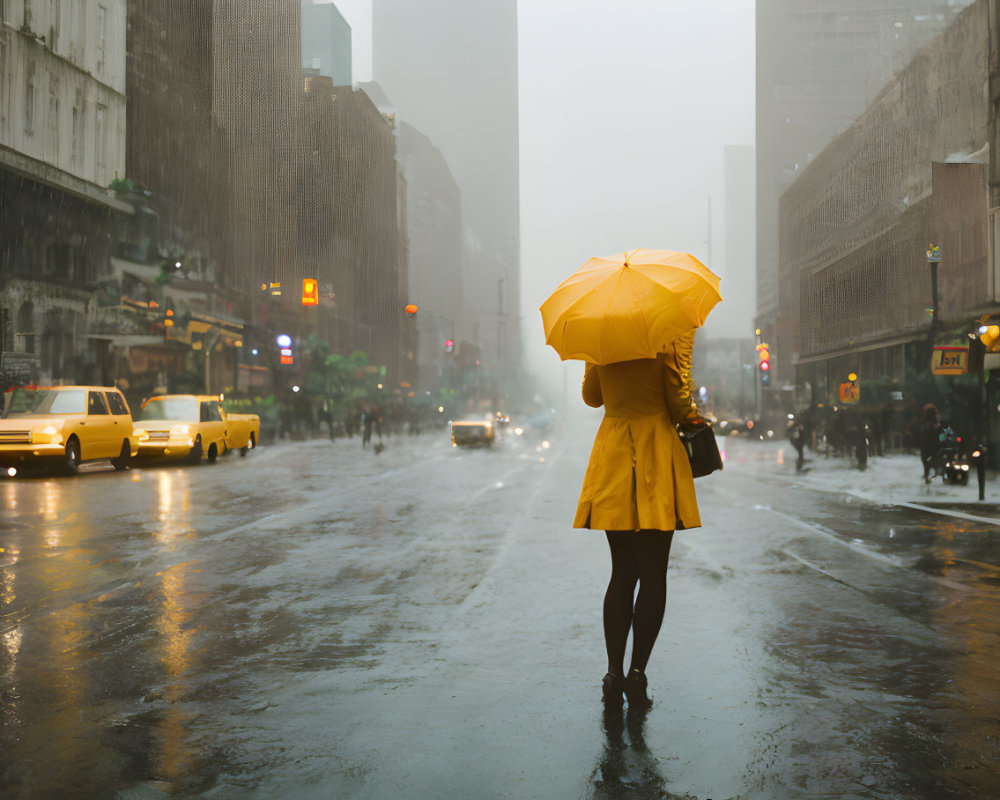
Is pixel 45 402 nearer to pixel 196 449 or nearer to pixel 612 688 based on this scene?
pixel 196 449

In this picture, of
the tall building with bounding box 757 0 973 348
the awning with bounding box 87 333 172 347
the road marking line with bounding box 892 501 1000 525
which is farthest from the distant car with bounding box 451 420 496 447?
the tall building with bounding box 757 0 973 348

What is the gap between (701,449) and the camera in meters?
5.23

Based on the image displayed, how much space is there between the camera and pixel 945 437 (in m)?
25.7

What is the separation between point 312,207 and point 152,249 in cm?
5101

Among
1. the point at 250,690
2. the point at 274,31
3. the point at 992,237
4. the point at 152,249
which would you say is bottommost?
the point at 250,690

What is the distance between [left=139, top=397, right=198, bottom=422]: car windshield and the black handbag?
86.8ft

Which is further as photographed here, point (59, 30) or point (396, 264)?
point (396, 264)

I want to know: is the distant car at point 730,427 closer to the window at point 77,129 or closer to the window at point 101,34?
the window at point 77,129

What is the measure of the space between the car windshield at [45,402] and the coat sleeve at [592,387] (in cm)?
2195

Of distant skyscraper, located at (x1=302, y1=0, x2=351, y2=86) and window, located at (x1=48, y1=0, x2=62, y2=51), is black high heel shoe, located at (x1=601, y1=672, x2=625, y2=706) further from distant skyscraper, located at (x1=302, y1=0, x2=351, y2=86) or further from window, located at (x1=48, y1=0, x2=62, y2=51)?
distant skyscraper, located at (x1=302, y1=0, x2=351, y2=86)

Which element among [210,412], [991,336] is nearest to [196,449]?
[210,412]

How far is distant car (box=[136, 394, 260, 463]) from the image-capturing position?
29.1m

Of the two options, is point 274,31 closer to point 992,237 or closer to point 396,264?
point 396,264

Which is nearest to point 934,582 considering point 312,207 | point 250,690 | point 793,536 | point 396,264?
point 793,536
